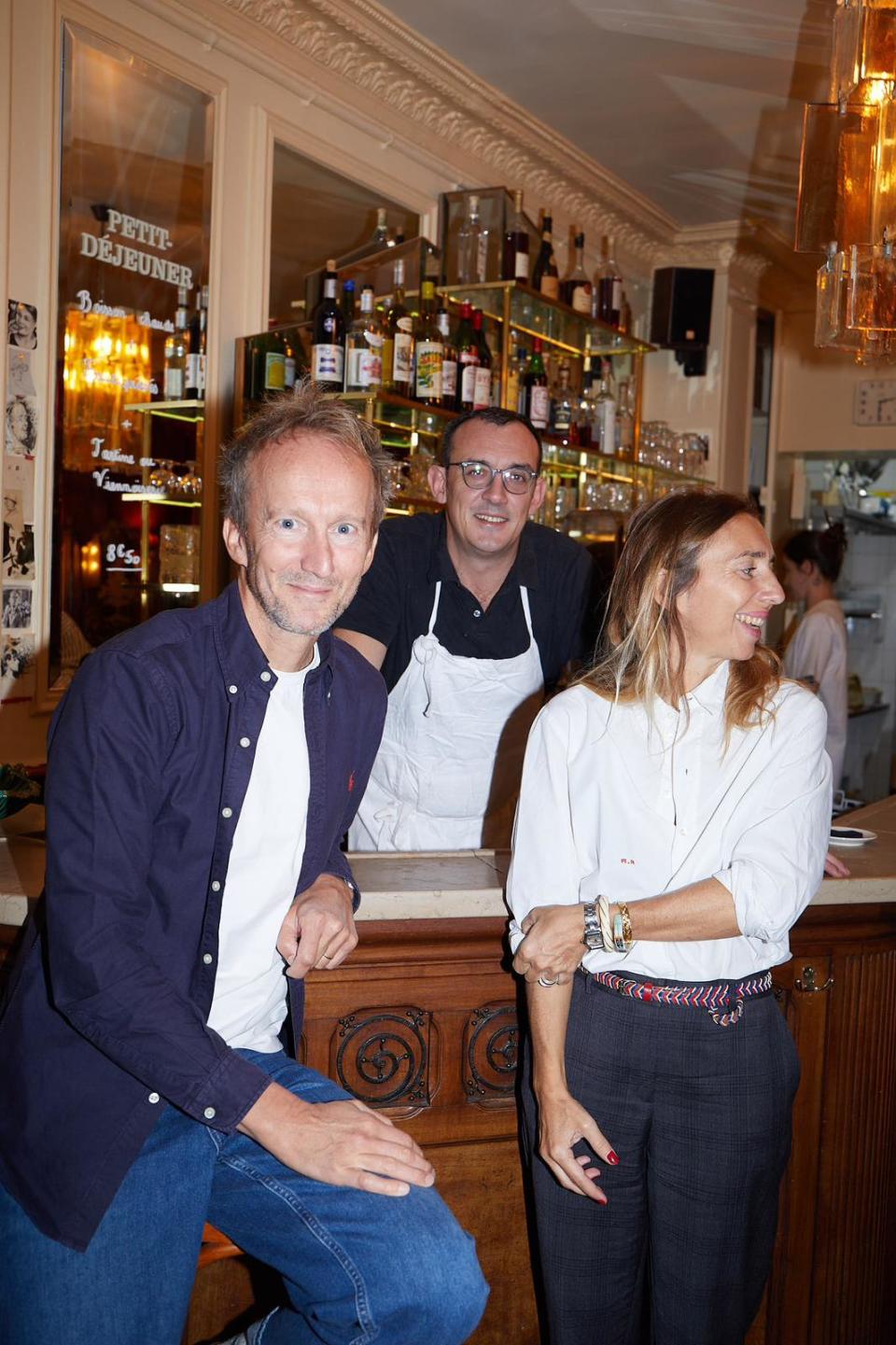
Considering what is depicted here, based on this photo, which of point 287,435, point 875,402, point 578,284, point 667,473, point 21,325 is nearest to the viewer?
point 287,435

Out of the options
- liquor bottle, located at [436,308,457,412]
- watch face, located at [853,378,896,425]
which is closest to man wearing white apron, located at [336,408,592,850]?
liquor bottle, located at [436,308,457,412]

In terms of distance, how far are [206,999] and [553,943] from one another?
0.42 m

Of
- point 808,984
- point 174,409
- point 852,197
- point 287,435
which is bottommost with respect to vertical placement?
point 808,984

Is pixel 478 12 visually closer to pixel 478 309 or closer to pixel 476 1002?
pixel 478 309

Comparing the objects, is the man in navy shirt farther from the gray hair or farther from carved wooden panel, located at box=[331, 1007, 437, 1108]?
carved wooden panel, located at box=[331, 1007, 437, 1108]

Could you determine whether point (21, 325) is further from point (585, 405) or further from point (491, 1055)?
point (585, 405)

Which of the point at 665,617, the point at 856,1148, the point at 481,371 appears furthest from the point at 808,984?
the point at 481,371

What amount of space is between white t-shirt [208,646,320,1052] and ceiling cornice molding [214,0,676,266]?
2663mm

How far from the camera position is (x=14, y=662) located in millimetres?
2938

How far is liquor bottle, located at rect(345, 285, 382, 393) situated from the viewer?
129 inches

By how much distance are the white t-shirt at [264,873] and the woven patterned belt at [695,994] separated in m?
0.41

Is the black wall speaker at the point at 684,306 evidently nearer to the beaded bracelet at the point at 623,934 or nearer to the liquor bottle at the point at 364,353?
the liquor bottle at the point at 364,353

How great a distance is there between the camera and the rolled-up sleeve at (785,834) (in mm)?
Result: 1426

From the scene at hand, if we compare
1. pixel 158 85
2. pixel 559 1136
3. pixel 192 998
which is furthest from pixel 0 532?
pixel 559 1136
